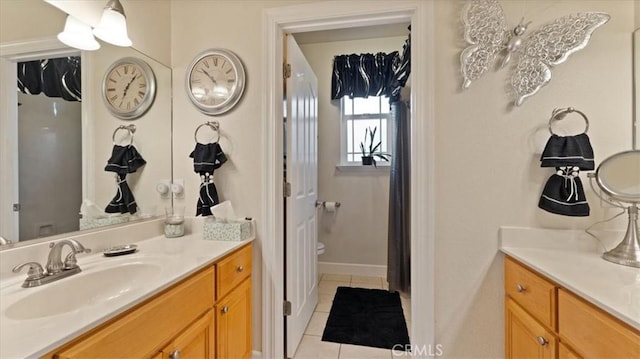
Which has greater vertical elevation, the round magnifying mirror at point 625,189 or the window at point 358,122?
the window at point 358,122

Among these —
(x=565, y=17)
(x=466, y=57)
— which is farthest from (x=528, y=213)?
(x=565, y=17)

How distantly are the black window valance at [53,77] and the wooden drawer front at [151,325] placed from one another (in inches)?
38.2

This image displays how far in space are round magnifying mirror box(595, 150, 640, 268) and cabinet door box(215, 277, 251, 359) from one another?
169cm

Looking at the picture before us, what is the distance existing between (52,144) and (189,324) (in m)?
0.94

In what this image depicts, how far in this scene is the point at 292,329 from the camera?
1676 millimetres

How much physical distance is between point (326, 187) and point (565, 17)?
87.8 inches

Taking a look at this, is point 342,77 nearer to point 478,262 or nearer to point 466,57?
point 466,57

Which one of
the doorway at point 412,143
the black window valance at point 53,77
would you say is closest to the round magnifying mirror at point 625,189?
the doorway at point 412,143

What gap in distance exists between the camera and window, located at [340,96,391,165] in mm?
2975

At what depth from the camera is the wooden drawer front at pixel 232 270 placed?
1240 millimetres

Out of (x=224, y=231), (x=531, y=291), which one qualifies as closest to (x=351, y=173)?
(x=224, y=231)

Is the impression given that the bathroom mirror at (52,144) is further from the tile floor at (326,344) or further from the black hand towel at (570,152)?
the black hand towel at (570,152)

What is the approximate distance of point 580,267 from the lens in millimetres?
1066

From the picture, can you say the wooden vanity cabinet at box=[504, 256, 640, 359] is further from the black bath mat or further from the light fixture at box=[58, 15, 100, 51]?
the light fixture at box=[58, 15, 100, 51]
